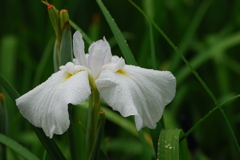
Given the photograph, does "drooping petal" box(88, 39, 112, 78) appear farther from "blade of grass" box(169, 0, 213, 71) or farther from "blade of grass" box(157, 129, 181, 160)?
"blade of grass" box(169, 0, 213, 71)

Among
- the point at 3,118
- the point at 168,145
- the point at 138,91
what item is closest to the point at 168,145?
the point at 168,145

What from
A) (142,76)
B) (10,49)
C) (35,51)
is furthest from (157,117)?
(35,51)

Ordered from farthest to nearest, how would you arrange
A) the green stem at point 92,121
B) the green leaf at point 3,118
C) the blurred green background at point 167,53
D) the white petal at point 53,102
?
1. the blurred green background at point 167,53
2. the green leaf at point 3,118
3. the green stem at point 92,121
4. the white petal at point 53,102

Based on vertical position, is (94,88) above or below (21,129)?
above

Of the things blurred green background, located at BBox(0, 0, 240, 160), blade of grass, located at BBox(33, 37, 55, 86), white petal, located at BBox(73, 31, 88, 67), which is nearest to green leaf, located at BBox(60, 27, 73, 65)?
white petal, located at BBox(73, 31, 88, 67)

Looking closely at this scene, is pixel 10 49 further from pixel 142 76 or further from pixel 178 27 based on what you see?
pixel 142 76

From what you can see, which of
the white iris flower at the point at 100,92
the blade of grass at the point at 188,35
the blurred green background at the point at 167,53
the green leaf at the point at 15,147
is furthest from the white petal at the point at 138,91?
the blade of grass at the point at 188,35

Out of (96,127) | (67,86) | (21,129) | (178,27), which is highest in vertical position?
(67,86)

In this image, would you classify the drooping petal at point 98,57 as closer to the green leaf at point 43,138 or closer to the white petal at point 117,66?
the white petal at point 117,66
